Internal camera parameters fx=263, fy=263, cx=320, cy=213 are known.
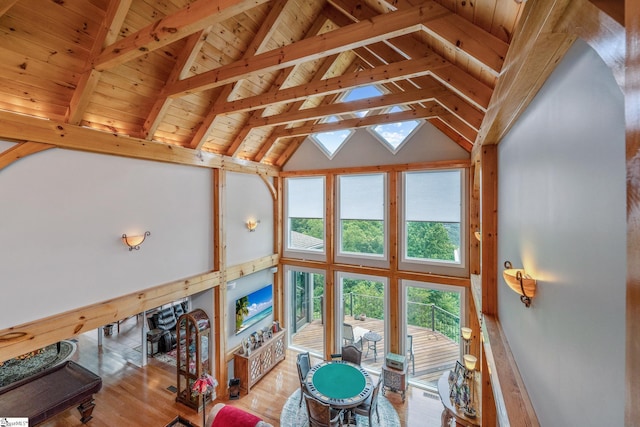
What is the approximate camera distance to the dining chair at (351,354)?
5578 millimetres

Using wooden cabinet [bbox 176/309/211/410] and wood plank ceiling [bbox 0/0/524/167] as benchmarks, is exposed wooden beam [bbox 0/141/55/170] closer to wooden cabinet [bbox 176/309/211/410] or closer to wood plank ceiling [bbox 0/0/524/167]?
wood plank ceiling [bbox 0/0/524/167]

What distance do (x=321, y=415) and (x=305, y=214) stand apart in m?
4.37

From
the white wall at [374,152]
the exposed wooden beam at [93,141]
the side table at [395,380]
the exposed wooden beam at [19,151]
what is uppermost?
the white wall at [374,152]

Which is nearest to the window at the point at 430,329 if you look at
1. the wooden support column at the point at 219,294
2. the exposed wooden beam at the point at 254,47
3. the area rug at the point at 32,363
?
the wooden support column at the point at 219,294

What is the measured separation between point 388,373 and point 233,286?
3.68 metres

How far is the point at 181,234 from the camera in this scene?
468cm

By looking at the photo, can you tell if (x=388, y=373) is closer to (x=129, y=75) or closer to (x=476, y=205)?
(x=476, y=205)

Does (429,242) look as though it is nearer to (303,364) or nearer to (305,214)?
(305,214)

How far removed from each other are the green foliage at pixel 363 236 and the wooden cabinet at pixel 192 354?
353 centimetres

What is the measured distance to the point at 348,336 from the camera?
6.42m

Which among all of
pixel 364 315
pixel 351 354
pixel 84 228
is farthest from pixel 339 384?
pixel 84 228

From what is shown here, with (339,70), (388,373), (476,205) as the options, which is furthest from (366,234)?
(339,70)

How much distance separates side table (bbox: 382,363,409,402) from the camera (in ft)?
17.1

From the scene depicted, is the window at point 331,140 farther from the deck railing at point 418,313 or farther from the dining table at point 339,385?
the dining table at point 339,385
